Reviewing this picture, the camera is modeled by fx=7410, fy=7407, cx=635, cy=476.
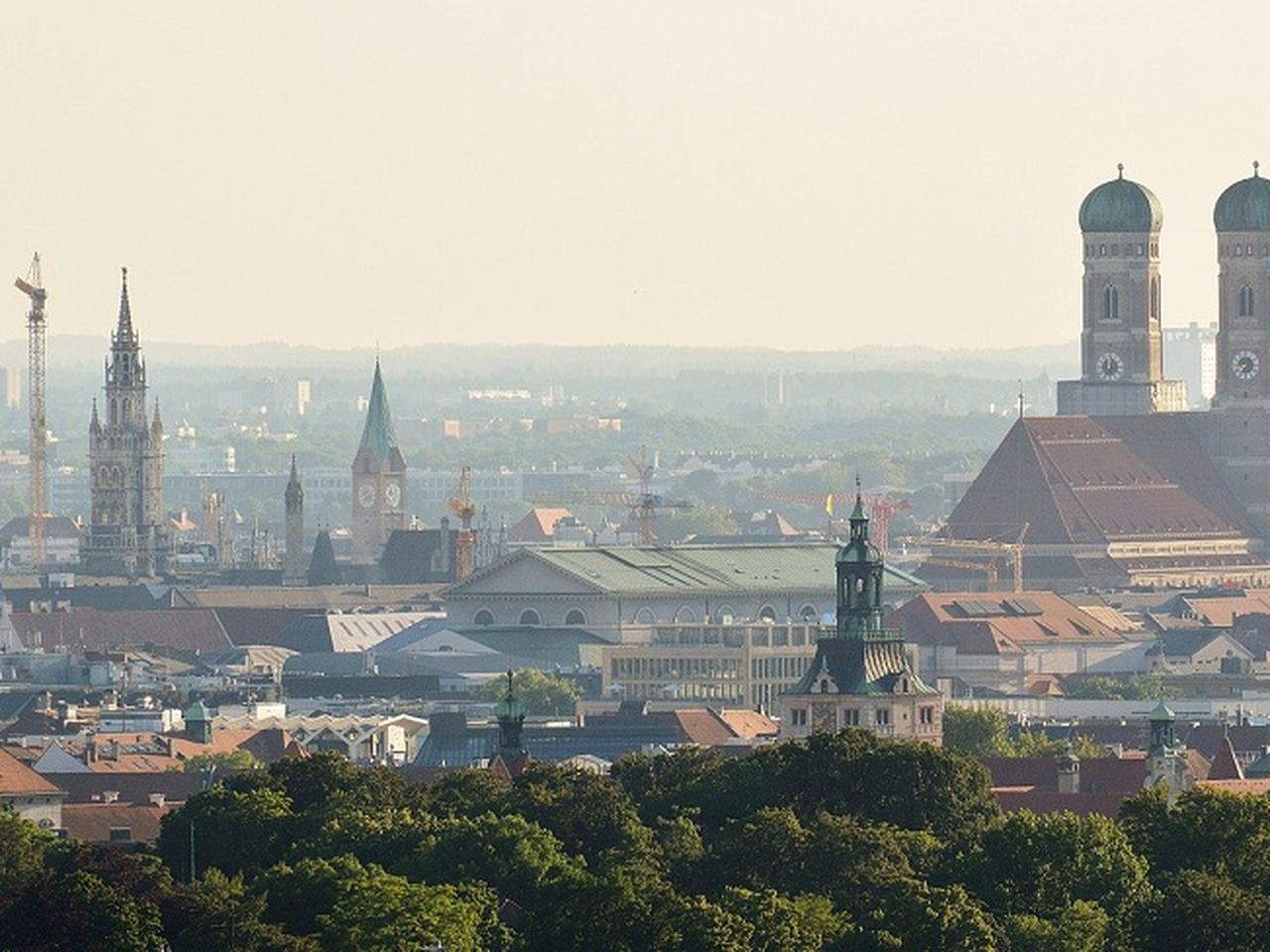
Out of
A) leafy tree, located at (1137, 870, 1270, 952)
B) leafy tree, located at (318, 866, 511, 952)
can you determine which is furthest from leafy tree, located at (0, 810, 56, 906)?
leafy tree, located at (1137, 870, 1270, 952)

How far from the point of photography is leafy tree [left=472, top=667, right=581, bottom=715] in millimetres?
161625

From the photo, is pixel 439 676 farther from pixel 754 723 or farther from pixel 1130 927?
pixel 1130 927

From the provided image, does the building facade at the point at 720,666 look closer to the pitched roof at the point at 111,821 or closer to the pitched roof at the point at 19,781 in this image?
the pitched roof at the point at 19,781

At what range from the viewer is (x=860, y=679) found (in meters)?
112

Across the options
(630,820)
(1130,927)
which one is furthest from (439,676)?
(1130,927)

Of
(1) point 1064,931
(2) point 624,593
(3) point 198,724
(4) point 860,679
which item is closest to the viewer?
(1) point 1064,931

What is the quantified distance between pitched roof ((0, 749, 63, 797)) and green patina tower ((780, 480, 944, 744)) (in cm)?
1211

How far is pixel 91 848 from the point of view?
95250 millimetres

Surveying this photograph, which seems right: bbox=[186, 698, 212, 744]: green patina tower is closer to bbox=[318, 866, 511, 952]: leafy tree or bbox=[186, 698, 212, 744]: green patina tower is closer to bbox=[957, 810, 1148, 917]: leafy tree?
bbox=[957, 810, 1148, 917]: leafy tree

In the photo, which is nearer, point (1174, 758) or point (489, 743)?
point (1174, 758)

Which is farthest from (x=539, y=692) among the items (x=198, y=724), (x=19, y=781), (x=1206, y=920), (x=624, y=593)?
(x=1206, y=920)

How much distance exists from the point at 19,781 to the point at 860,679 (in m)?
14.3

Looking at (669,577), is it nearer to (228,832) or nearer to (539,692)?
(539,692)

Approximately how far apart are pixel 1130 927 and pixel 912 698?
29702 millimetres
